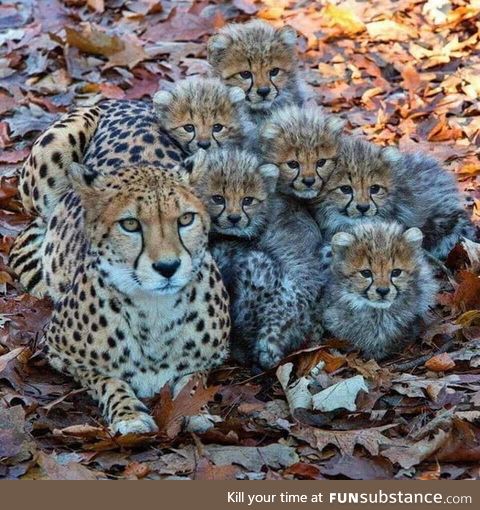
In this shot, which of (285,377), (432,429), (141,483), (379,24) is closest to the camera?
(141,483)

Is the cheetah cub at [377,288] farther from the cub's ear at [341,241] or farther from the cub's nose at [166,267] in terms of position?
the cub's nose at [166,267]

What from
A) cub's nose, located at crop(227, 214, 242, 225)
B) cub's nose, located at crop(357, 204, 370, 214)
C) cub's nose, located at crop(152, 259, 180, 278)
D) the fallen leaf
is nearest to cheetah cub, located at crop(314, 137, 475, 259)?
cub's nose, located at crop(357, 204, 370, 214)

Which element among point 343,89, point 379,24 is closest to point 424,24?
point 379,24

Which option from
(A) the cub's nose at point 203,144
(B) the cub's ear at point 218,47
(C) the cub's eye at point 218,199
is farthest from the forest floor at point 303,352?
(B) the cub's ear at point 218,47

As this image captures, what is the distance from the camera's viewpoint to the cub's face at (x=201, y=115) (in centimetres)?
595

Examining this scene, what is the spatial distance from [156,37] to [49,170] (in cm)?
297

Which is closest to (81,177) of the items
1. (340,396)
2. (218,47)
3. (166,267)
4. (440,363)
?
(166,267)

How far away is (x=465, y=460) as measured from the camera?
4.39 meters

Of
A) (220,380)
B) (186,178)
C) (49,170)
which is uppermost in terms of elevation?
(186,178)

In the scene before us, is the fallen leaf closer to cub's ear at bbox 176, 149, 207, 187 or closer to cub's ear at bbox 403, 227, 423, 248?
cub's ear at bbox 403, 227, 423, 248

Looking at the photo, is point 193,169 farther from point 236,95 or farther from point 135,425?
point 236,95

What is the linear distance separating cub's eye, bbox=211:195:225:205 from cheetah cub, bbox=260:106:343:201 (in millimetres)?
443

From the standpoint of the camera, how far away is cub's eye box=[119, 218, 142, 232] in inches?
178

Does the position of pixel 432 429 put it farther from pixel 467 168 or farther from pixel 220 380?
pixel 467 168
